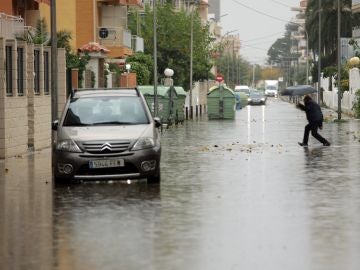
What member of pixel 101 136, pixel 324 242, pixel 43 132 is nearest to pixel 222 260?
pixel 324 242

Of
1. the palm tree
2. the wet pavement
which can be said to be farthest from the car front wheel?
the palm tree

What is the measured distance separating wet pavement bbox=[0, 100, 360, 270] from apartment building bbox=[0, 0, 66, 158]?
5.98ft

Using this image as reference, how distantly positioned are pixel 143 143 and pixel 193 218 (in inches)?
174

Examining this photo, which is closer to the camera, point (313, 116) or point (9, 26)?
point (313, 116)

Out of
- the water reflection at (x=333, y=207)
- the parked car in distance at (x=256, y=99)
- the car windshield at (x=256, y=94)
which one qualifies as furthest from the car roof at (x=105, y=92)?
the car windshield at (x=256, y=94)

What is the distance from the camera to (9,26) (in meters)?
36.7

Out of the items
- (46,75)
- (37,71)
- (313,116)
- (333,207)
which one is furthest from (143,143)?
(313,116)

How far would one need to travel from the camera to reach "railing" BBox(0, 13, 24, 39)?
35.4 metres

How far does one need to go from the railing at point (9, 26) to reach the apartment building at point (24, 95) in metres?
3.76

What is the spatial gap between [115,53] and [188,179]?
40635 mm

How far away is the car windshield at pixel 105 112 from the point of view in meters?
18.8

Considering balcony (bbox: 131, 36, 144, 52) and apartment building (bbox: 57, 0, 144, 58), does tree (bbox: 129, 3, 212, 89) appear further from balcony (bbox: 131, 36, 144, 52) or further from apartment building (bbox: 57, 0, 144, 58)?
apartment building (bbox: 57, 0, 144, 58)

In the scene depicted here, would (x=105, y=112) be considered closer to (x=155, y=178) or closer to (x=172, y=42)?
(x=155, y=178)

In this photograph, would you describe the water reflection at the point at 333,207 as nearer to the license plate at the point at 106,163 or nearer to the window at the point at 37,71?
the license plate at the point at 106,163
